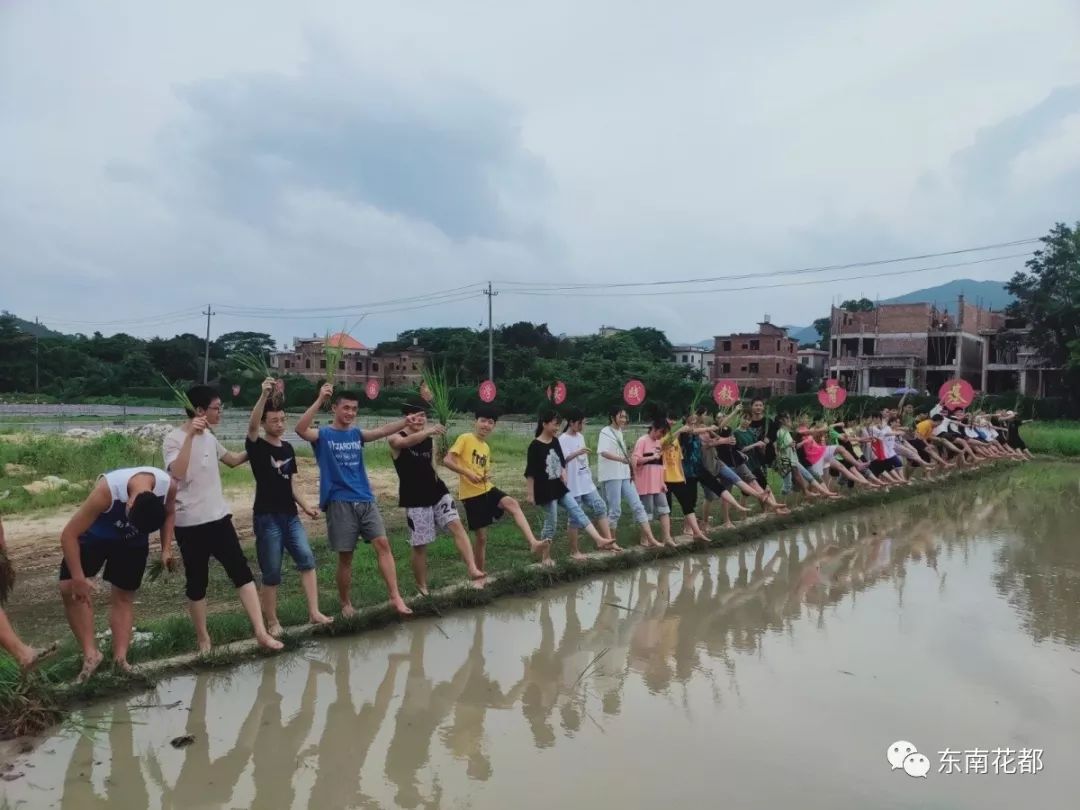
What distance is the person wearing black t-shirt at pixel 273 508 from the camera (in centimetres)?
473

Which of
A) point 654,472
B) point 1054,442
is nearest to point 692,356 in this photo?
point 1054,442

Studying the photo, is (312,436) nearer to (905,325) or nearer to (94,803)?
(94,803)

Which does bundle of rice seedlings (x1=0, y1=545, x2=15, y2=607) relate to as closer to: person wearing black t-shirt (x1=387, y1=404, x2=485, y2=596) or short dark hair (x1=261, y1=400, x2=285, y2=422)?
short dark hair (x1=261, y1=400, x2=285, y2=422)

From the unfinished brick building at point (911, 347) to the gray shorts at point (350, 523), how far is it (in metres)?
49.1

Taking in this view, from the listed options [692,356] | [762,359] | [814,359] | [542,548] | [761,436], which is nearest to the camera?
[542,548]

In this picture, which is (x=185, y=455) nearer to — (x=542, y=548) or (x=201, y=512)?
(x=201, y=512)

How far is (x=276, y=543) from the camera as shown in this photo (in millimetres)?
4770

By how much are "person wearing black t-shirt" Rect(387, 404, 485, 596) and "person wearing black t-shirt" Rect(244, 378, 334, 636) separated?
859mm

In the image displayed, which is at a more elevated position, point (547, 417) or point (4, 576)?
point (547, 417)

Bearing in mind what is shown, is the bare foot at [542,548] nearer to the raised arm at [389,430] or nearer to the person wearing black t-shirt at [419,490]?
the person wearing black t-shirt at [419,490]

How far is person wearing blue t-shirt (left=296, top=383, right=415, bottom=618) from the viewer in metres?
5.07

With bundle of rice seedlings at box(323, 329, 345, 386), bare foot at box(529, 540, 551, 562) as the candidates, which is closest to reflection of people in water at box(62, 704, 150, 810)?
bundle of rice seedlings at box(323, 329, 345, 386)

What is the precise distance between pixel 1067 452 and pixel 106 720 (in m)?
23.4

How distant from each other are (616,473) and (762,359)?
46.8m
